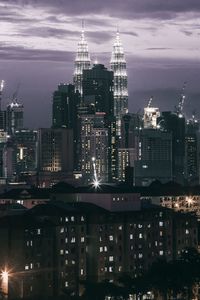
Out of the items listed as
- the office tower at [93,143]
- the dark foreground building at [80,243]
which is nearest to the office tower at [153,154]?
the office tower at [93,143]

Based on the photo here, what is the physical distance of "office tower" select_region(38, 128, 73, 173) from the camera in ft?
399

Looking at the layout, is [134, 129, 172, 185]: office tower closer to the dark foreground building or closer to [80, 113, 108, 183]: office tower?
[80, 113, 108, 183]: office tower

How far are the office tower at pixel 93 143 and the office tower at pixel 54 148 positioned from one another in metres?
1.34

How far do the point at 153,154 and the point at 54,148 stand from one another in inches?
517

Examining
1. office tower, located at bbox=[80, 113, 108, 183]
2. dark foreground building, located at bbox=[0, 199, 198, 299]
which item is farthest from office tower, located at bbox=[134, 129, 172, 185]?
dark foreground building, located at bbox=[0, 199, 198, 299]

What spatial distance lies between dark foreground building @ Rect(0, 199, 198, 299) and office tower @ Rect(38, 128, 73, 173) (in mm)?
60843

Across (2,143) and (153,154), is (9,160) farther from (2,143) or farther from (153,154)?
(153,154)

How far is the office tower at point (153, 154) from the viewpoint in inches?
5034

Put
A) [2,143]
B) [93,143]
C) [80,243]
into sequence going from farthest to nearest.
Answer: [2,143], [93,143], [80,243]

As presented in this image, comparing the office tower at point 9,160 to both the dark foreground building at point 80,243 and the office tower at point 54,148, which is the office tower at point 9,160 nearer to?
the office tower at point 54,148

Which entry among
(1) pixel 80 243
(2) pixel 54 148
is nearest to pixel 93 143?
(2) pixel 54 148

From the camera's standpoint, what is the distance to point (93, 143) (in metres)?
122

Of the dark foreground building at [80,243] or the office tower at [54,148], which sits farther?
the office tower at [54,148]

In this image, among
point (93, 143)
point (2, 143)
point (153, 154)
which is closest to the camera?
point (93, 143)
